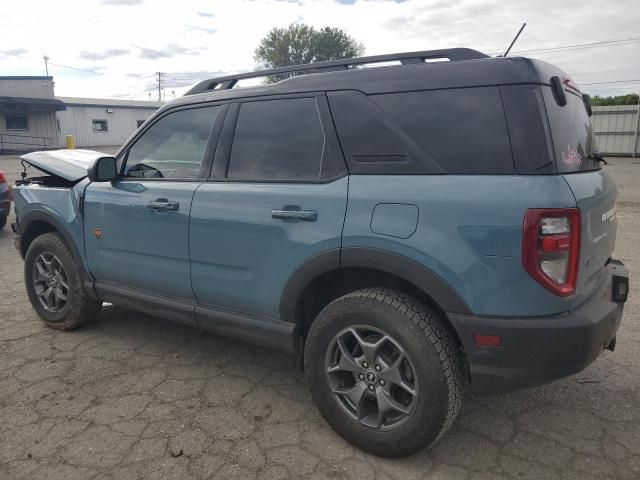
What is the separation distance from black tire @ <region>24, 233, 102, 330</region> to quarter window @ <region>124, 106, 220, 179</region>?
916 millimetres

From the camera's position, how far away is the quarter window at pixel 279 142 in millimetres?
2670

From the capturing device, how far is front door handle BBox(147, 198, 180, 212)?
309 centimetres

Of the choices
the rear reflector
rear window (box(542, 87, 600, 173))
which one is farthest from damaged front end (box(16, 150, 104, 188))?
rear window (box(542, 87, 600, 173))

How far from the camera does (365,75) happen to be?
2.55 meters

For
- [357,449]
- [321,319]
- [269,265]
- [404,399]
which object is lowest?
[357,449]

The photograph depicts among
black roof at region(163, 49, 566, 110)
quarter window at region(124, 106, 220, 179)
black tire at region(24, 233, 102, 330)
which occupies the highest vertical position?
black roof at region(163, 49, 566, 110)

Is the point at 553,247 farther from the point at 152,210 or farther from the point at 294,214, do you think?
the point at 152,210

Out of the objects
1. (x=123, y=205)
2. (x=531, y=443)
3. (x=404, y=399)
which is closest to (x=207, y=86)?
(x=123, y=205)

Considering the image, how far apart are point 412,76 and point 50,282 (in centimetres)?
329

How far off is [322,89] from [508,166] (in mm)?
1073

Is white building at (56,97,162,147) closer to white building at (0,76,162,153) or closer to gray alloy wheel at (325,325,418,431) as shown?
white building at (0,76,162,153)

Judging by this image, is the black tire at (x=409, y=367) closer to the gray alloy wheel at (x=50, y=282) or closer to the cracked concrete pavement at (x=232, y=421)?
the cracked concrete pavement at (x=232, y=421)

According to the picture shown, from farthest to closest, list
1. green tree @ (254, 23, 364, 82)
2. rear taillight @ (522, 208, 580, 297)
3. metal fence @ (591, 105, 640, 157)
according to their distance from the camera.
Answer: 1. green tree @ (254, 23, 364, 82)
2. metal fence @ (591, 105, 640, 157)
3. rear taillight @ (522, 208, 580, 297)

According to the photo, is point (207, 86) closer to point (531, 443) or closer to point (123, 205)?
point (123, 205)
